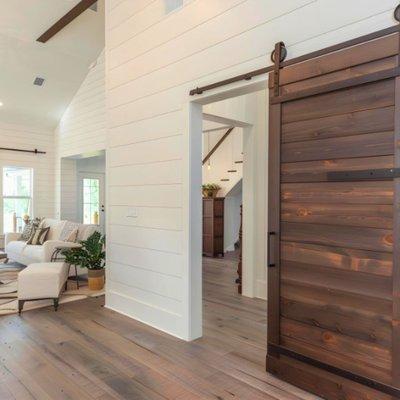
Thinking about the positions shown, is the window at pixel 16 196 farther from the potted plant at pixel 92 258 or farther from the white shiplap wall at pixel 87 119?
the potted plant at pixel 92 258

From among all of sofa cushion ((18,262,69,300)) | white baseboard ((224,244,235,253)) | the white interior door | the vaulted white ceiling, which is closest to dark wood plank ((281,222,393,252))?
sofa cushion ((18,262,69,300))

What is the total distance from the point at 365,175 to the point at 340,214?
283 mm

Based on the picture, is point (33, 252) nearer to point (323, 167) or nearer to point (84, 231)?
point (84, 231)

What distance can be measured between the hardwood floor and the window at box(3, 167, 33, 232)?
15.8 ft

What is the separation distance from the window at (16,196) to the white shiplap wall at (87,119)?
1.08 m

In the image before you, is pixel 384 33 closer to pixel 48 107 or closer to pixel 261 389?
pixel 261 389

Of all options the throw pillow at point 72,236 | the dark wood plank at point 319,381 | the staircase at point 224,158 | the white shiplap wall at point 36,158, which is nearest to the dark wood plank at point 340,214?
the dark wood plank at point 319,381

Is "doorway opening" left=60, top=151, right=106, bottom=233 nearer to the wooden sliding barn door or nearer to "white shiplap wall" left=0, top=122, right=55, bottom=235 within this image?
"white shiplap wall" left=0, top=122, right=55, bottom=235

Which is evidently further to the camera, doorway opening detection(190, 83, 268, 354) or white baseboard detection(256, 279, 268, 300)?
white baseboard detection(256, 279, 268, 300)

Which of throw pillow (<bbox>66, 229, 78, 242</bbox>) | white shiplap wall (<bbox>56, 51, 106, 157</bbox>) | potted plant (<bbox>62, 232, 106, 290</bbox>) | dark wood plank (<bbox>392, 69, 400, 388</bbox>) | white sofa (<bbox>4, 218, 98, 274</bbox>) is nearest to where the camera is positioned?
Answer: dark wood plank (<bbox>392, 69, 400, 388</bbox>)

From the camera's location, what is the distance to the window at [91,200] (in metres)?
9.28

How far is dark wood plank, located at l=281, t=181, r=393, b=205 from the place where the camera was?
1931 mm

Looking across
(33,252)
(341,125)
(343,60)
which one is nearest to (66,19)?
(33,252)

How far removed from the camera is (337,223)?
2119mm
